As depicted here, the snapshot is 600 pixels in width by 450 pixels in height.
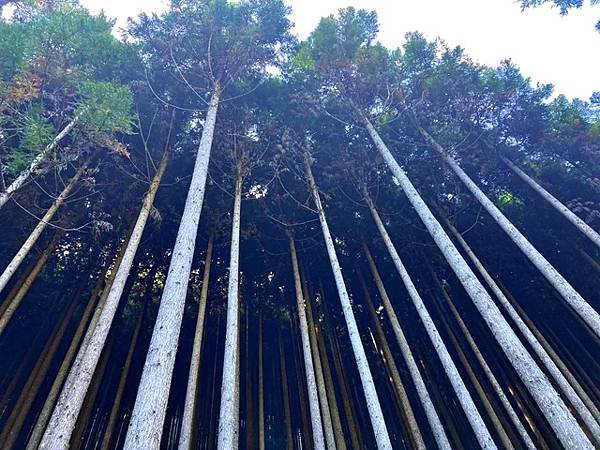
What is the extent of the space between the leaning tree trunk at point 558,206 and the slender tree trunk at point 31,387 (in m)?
10.0

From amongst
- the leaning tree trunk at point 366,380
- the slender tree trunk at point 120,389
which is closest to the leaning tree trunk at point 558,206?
the leaning tree trunk at point 366,380

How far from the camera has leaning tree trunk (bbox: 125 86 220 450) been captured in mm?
3213

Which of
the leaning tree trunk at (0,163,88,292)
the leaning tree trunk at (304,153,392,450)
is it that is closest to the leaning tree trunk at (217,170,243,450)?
the leaning tree trunk at (304,153,392,450)

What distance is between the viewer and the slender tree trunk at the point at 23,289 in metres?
5.59

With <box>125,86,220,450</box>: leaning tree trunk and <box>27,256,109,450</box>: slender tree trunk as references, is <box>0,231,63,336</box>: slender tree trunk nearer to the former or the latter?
<box>27,256,109,450</box>: slender tree trunk

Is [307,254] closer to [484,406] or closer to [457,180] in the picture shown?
[457,180]

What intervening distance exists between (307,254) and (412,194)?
342cm

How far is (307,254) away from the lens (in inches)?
368

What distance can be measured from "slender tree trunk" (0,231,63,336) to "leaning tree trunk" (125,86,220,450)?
297 cm

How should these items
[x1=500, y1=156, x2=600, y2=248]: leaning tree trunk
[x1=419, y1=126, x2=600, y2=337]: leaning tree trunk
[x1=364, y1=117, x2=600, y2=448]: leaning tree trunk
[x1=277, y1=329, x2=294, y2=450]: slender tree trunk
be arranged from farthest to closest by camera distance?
[x1=500, y1=156, x2=600, y2=248]: leaning tree trunk → [x1=277, y1=329, x2=294, y2=450]: slender tree trunk → [x1=419, y1=126, x2=600, y2=337]: leaning tree trunk → [x1=364, y1=117, x2=600, y2=448]: leaning tree trunk

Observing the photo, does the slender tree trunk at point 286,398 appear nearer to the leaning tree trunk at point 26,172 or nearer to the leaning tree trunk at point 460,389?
the leaning tree trunk at point 460,389

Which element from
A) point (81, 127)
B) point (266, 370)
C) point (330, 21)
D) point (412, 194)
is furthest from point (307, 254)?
point (330, 21)

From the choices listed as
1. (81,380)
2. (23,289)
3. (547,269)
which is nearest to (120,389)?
(23,289)

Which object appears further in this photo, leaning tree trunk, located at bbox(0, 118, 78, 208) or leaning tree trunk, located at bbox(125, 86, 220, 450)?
leaning tree trunk, located at bbox(0, 118, 78, 208)
